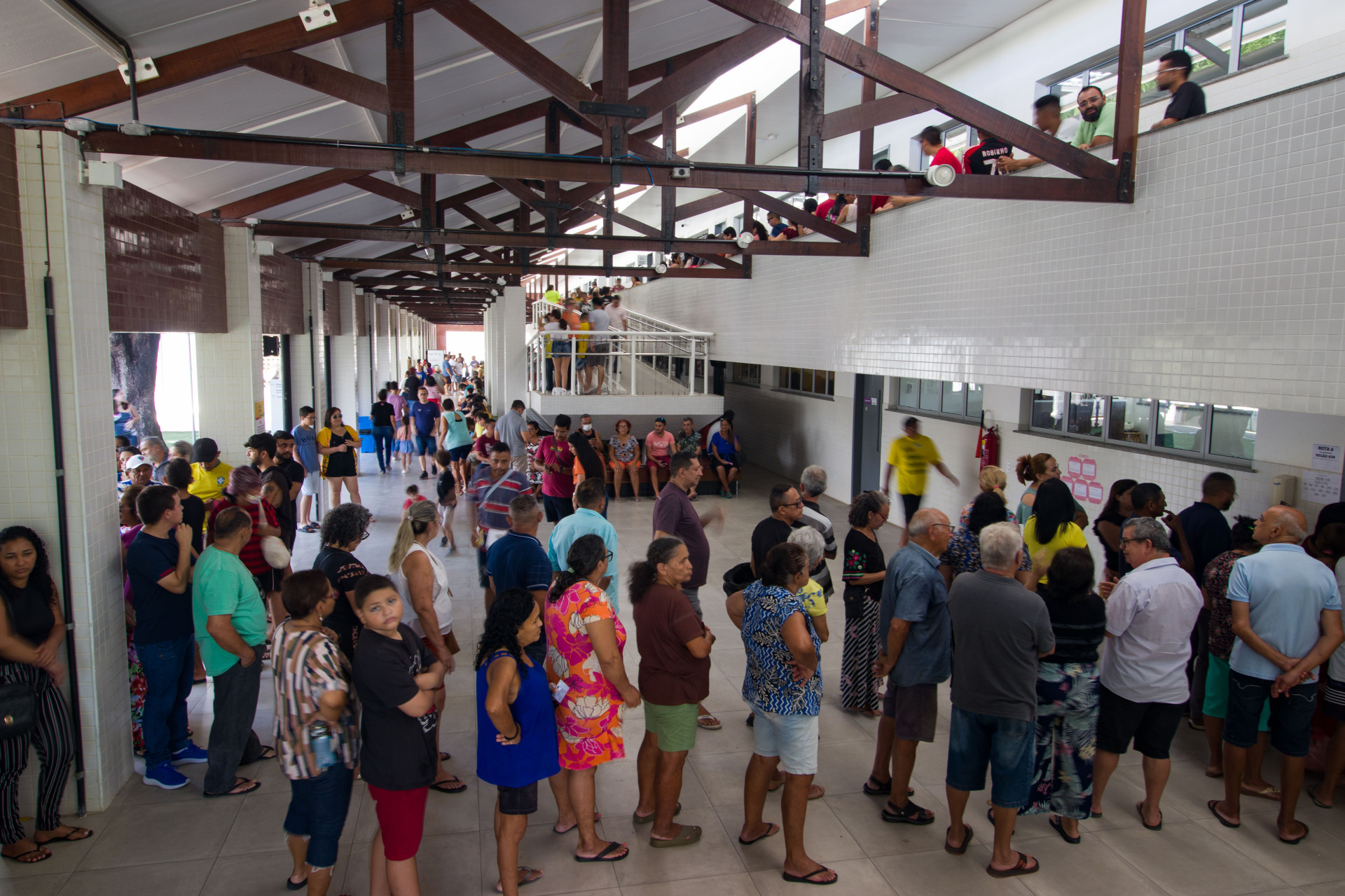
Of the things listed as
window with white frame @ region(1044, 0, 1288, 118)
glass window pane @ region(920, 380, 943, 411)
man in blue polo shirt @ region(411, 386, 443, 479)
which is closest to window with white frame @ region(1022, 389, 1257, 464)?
glass window pane @ region(920, 380, 943, 411)

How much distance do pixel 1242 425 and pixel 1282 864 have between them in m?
3.76

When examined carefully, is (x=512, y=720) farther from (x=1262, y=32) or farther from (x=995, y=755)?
(x=1262, y=32)

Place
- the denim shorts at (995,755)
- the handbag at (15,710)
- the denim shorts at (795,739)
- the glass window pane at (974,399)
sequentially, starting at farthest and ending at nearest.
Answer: the glass window pane at (974,399), the denim shorts at (995,755), the denim shorts at (795,739), the handbag at (15,710)

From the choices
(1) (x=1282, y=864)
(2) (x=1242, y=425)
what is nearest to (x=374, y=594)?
(1) (x=1282, y=864)

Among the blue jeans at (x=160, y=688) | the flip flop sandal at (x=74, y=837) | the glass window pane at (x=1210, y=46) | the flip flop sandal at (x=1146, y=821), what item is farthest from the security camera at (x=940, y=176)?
the flip flop sandal at (x=74, y=837)

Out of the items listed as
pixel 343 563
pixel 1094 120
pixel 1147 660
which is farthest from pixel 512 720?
pixel 1094 120

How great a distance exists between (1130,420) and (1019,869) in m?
5.17

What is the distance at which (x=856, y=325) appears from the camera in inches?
375

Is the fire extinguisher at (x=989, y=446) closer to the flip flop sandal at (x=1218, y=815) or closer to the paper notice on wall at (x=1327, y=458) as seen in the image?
the paper notice on wall at (x=1327, y=458)

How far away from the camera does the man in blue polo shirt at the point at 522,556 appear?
4.37m

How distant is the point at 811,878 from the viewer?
354 centimetres

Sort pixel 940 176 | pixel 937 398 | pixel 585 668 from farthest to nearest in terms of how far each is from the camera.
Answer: pixel 937 398, pixel 940 176, pixel 585 668

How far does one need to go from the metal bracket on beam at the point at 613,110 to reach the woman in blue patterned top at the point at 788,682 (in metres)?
3.10

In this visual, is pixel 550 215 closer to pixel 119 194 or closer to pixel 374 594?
pixel 119 194
